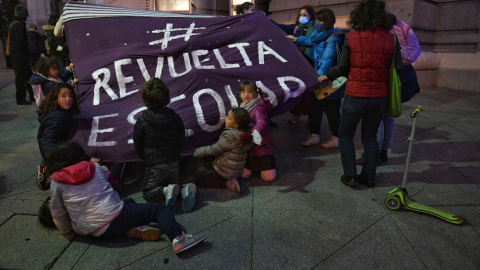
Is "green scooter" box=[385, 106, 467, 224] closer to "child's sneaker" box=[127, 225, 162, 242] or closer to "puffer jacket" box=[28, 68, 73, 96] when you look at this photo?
"child's sneaker" box=[127, 225, 162, 242]

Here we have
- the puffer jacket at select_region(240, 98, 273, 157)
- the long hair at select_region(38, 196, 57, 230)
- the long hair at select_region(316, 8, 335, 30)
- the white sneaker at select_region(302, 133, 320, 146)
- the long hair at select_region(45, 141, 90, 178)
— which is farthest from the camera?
the white sneaker at select_region(302, 133, 320, 146)

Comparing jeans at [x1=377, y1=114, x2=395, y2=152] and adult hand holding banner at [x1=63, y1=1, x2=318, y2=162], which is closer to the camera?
adult hand holding banner at [x1=63, y1=1, x2=318, y2=162]

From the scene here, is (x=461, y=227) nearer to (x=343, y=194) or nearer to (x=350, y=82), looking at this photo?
(x=343, y=194)

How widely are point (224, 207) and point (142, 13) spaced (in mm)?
3150

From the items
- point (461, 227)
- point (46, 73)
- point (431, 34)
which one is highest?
point (431, 34)

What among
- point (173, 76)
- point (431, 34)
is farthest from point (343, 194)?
point (431, 34)

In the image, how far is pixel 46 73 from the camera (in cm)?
404

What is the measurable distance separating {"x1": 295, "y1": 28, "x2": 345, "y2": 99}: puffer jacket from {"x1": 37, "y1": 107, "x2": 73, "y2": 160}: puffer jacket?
9.72ft

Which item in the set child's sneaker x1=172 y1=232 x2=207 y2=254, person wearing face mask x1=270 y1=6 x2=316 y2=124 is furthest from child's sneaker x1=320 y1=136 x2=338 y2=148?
child's sneaker x1=172 y1=232 x2=207 y2=254

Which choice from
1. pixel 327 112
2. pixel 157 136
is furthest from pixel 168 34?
pixel 327 112

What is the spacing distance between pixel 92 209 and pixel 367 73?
102 inches

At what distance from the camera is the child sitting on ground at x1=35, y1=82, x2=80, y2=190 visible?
3305 millimetres

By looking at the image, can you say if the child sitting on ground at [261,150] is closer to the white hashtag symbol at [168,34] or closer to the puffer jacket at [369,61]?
the puffer jacket at [369,61]

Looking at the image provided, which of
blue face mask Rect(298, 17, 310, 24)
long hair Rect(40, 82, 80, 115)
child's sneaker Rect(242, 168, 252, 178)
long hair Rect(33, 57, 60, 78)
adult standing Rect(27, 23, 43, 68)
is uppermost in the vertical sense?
blue face mask Rect(298, 17, 310, 24)
